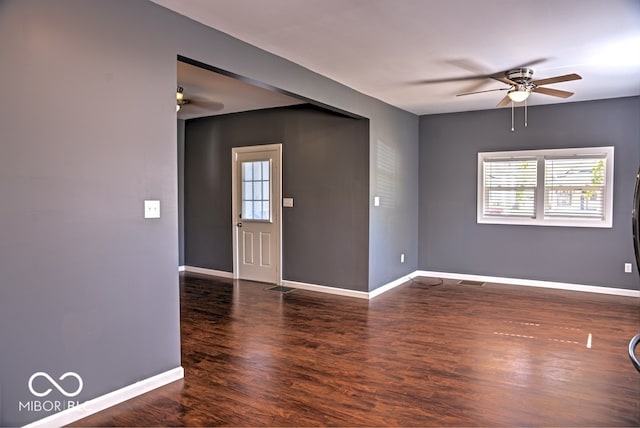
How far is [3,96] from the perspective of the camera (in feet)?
7.29

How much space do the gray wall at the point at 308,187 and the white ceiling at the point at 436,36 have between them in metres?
1.10

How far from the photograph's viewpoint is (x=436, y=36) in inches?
135

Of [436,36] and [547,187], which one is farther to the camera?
[547,187]

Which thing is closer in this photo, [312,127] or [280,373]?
[280,373]

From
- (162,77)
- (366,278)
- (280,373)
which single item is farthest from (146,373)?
(366,278)

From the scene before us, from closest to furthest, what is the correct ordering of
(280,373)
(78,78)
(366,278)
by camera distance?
(78,78) < (280,373) < (366,278)

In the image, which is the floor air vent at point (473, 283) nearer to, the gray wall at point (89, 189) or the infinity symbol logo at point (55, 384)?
the gray wall at point (89, 189)

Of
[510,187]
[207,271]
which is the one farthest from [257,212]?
[510,187]

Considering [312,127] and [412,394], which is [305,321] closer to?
[412,394]

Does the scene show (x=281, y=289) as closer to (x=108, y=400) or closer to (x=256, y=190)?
(x=256, y=190)

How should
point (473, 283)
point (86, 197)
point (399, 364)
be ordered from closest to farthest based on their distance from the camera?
point (86, 197), point (399, 364), point (473, 283)

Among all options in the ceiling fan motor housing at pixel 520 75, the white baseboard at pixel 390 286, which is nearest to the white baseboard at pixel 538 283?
the white baseboard at pixel 390 286

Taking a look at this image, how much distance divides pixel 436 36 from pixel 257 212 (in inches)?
150

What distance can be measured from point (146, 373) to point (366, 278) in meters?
3.16
